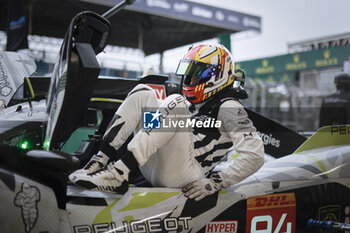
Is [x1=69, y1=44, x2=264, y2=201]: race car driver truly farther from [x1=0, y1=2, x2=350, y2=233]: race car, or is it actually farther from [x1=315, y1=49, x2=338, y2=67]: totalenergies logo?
[x1=315, y1=49, x2=338, y2=67]: totalenergies logo

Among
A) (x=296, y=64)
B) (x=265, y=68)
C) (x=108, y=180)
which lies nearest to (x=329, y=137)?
(x=108, y=180)

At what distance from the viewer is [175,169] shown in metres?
1.82

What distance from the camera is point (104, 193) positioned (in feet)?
5.49

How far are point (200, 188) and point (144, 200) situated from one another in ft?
0.96

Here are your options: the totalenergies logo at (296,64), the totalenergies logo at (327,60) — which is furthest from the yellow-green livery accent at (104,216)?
the totalenergies logo at (296,64)

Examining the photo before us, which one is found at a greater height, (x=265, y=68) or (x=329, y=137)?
(x=329, y=137)

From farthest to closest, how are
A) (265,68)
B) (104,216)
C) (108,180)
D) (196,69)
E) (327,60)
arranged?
(265,68)
(327,60)
(196,69)
(108,180)
(104,216)

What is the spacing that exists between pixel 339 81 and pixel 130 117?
419 cm

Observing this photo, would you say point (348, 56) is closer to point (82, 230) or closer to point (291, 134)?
point (291, 134)

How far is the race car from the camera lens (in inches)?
57.0

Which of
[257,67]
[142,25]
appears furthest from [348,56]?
[142,25]

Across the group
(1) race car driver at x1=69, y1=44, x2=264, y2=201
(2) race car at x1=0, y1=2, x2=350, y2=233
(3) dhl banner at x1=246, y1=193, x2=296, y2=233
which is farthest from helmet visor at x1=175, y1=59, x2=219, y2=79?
(3) dhl banner at x1=246, y1=193, x2=296, y2=233

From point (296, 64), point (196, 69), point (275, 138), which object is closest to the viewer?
point (196, 69)

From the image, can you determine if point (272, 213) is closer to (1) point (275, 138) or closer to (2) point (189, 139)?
(2) point (189, 139)
